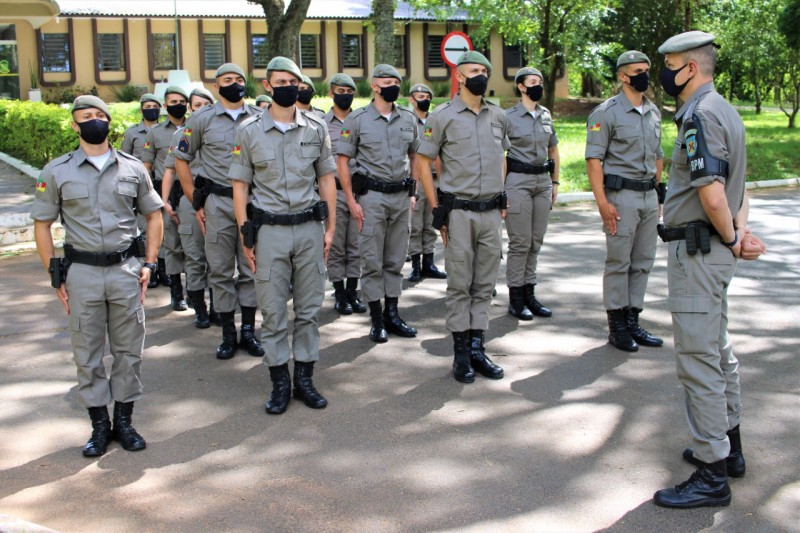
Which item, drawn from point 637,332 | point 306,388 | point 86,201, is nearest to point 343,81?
point 306,388

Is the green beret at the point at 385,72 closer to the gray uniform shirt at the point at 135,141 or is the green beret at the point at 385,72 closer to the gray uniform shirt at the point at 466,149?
the gray uniform shirt at the point at 466,149

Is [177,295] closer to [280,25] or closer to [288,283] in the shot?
[288,283]

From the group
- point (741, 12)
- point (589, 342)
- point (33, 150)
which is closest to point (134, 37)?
point (33, 150)

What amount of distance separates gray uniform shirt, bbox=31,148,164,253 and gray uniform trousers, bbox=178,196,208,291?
2.62 metres

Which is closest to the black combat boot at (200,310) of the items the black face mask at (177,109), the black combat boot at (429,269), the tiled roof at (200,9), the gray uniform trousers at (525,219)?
the black face mask at (177,109)

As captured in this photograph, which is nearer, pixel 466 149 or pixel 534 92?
pixel 466 149

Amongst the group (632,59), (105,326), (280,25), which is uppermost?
(280,25)

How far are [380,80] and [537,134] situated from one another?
1.54 meters

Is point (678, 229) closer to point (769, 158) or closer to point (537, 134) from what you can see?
point (537, 134)

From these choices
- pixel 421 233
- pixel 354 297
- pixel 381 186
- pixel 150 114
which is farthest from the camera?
pixel 421 233

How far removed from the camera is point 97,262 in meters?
4.82

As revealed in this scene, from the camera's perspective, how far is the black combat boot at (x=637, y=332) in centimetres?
680

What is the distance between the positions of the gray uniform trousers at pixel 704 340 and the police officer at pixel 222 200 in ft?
11.8

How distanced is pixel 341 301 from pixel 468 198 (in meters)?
2.43
